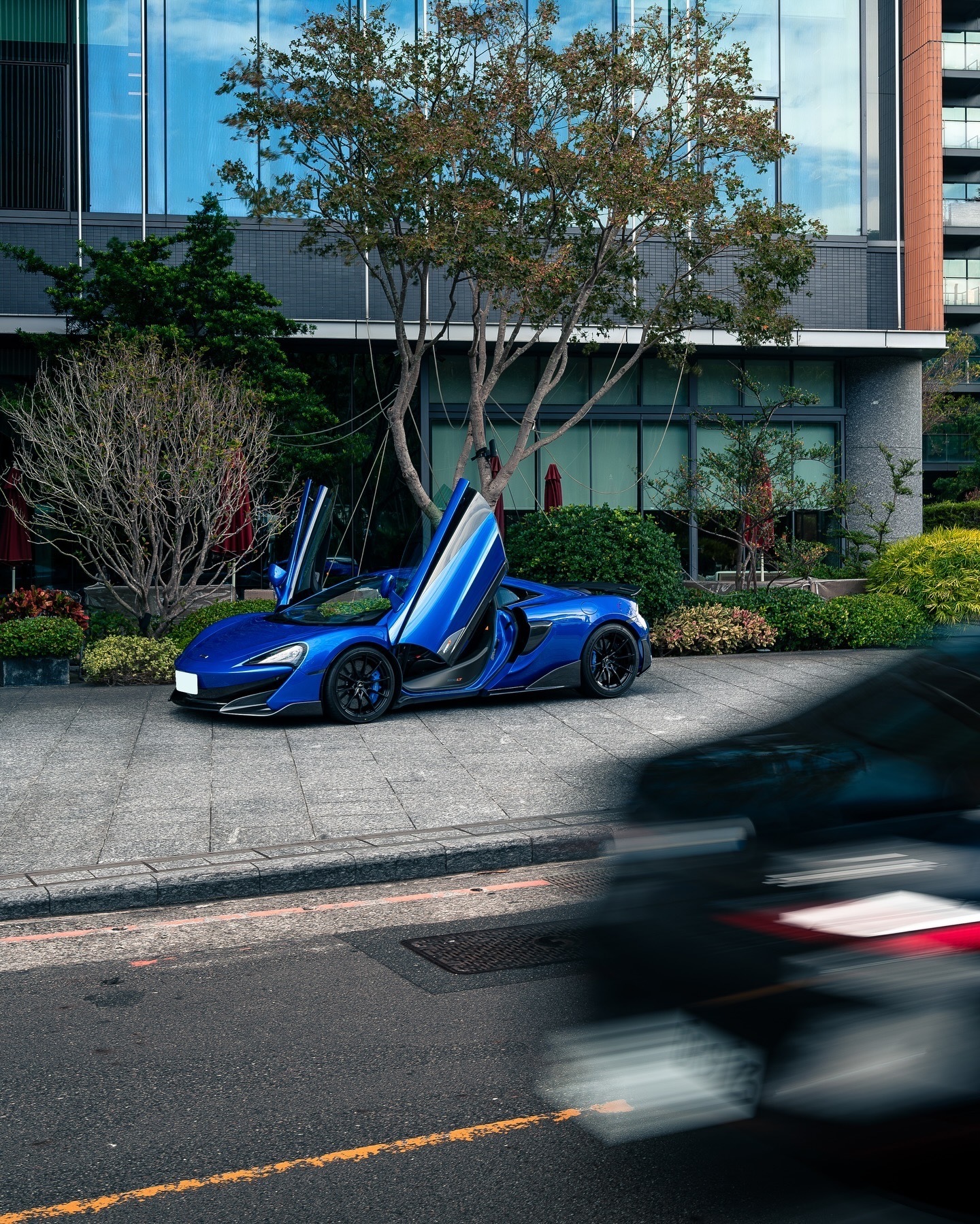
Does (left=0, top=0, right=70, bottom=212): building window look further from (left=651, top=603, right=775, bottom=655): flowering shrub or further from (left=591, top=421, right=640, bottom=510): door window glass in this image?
(left=651, top=603, right=775, bottom=655): flowering shrub

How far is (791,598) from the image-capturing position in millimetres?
16094

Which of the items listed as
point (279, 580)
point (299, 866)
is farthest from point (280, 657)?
point (299, 866)

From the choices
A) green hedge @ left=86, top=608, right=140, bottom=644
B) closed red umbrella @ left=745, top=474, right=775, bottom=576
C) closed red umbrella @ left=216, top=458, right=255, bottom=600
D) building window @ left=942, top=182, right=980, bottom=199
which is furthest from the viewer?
building window @ left=942, top=182, right=980, bottom=199

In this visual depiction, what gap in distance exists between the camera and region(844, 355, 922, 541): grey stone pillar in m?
21.8

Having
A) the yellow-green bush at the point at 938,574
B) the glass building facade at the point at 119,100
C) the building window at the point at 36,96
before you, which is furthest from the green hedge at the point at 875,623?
the building window at the point at 36,96

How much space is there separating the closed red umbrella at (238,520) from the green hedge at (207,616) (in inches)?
19.2

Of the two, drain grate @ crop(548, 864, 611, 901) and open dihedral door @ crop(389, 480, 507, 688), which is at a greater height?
open dihedral door @ crop(389, 480, 507, 688)

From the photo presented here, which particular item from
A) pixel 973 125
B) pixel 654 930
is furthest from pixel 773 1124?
pixel 973 125

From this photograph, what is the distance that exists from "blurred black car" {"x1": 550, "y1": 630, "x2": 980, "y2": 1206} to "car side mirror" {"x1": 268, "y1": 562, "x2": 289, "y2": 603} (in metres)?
8.23

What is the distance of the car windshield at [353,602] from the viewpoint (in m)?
10.6

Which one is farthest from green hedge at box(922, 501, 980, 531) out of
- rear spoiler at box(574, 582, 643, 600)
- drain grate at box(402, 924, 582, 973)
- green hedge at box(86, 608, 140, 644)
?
drain grate at box(402, 924, 582, 973)

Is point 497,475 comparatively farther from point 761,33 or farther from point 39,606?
point 761,33

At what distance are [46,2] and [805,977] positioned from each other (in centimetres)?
2145

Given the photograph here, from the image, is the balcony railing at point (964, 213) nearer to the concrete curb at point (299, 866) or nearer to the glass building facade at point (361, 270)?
the glass building facade at point (361, 270)
